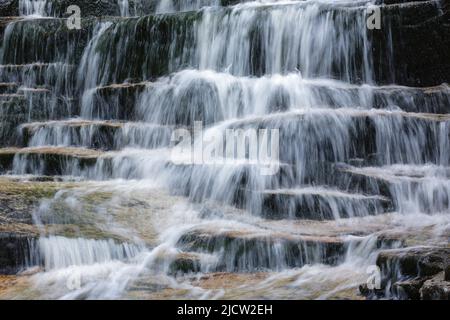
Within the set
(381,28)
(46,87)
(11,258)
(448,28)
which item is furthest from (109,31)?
(11,258)

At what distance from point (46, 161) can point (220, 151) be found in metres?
2.56

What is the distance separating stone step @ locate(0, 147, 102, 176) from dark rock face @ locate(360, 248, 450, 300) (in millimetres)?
4984

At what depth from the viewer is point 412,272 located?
22.4ft

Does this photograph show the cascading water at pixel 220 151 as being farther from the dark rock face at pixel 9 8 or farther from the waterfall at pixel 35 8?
the dark rock face at pixel 9 8

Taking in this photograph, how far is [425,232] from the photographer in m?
7.98

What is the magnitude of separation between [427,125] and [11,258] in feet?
19.2

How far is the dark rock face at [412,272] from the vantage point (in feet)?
21.4

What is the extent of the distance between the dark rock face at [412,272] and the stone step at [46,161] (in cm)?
498

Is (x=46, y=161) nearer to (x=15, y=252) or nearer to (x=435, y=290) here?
(x=15, y=252)

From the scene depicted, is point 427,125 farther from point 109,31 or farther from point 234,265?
point 109,31

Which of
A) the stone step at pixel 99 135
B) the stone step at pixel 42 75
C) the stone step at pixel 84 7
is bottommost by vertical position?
the stone step at pixel 99 135

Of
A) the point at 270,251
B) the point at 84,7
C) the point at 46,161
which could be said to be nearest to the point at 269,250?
the point at 270,251

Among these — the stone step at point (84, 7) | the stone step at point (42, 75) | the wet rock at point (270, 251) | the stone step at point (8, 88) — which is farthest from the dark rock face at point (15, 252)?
the stone step at point (84, 7)

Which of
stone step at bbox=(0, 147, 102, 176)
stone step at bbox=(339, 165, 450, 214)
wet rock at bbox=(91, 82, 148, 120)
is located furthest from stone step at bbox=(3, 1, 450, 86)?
stone step at bbox=(0, 147, 102, 176)
